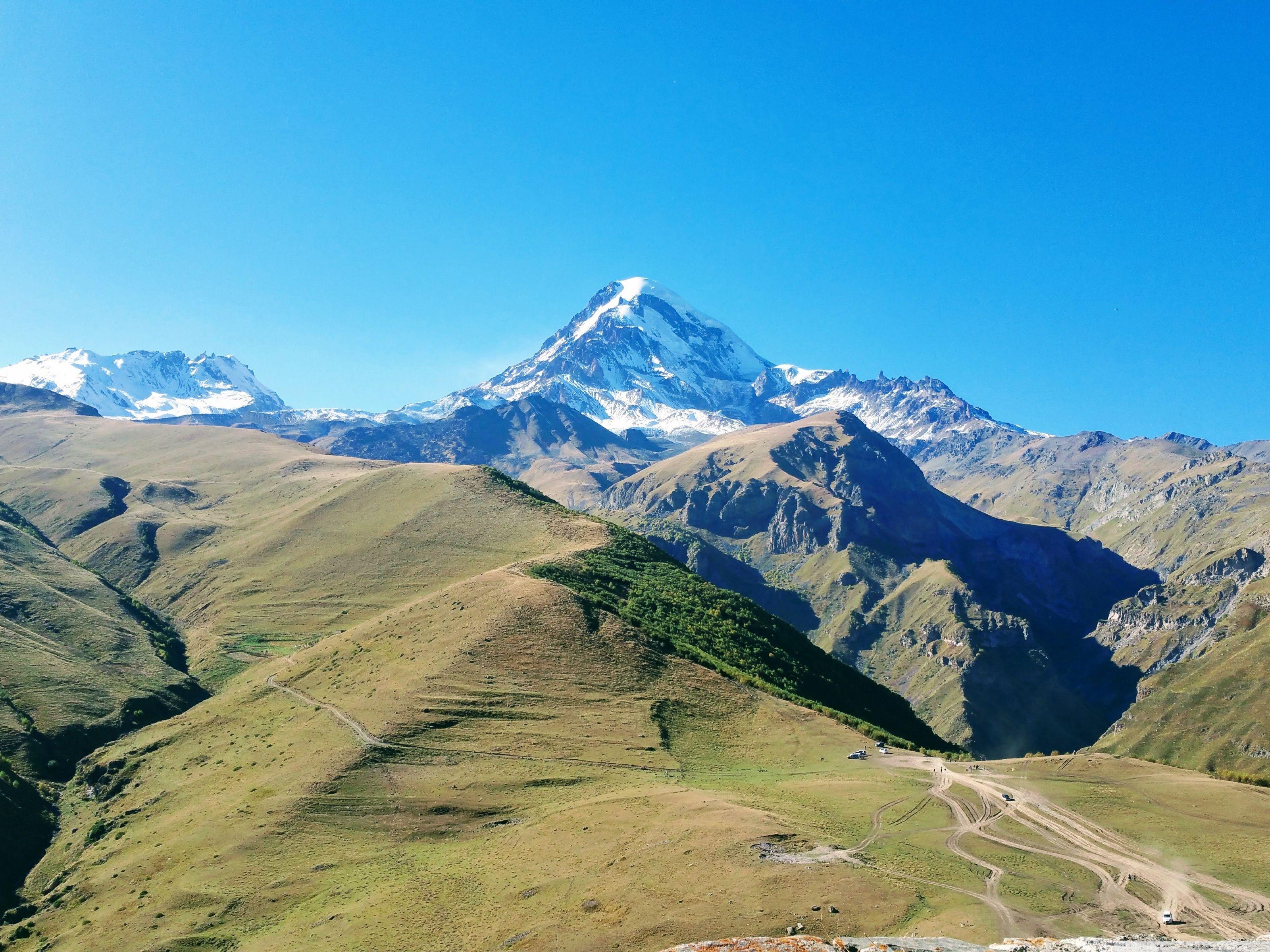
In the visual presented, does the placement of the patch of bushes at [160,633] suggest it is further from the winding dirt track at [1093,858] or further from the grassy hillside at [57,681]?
the winding dirt track at [1093,858]

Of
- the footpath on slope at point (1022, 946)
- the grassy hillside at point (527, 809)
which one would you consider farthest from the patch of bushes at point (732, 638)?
the footpath on slope at point (1022, 946)

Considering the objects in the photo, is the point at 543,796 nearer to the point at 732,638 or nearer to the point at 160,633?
the point at 732,638

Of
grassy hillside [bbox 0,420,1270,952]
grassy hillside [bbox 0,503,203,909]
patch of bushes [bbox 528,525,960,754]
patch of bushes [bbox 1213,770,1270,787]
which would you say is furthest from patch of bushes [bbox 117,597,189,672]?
patch of bushes [bbox 1213,770,1270,787]

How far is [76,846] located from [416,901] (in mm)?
51662

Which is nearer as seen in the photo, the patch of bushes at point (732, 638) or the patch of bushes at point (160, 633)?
the patch of bushes at point (732, 638)

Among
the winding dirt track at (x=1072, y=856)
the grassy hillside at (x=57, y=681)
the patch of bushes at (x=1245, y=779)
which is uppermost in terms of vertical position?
the patch of bushes at (x=1245, y=779)

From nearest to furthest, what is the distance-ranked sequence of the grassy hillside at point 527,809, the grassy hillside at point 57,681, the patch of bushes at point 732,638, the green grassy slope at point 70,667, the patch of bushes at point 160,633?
the grassy hillside at point 527,809, the grassy hillside at point 57,681, the green grassy slope at point 70,667, the patch of bushes at point 732,638, the patch of bushes at point 160,633

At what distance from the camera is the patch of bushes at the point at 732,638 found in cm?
11381

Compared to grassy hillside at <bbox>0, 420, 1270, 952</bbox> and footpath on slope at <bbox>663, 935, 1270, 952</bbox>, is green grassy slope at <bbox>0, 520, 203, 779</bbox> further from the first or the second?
footpath on slope at <bbox>663, 935, 1270, 952</bbox>

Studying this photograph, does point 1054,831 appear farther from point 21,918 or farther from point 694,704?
point 21,918

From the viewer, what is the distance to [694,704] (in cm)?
9588

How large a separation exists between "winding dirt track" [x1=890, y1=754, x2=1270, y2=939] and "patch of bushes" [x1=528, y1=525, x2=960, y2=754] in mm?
34299

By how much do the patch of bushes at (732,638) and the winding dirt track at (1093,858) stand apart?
113ft

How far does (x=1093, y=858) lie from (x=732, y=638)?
261 ft
